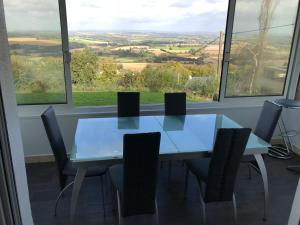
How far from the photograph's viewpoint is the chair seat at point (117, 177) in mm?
1976

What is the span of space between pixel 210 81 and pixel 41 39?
2284mm

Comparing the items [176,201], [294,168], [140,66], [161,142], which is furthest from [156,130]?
[294,168]

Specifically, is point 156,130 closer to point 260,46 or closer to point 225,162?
point 225,162

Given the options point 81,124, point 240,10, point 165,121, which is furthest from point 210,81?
point 81,124

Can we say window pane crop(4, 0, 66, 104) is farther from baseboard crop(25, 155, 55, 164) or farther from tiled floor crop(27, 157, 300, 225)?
tiled floor crop(27, 157, 300, 225)

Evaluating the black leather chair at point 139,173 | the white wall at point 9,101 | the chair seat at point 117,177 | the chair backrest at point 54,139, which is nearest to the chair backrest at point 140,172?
the black leather chair at point 139,173

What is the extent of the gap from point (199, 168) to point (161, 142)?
0.43 m

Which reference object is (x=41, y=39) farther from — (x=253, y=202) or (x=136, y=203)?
(x=253, y=202)

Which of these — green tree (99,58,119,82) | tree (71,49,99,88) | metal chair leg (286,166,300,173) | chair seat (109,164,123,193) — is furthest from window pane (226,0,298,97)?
chair seat (109,164,123,193)

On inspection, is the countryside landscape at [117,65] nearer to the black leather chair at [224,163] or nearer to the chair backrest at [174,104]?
the chair backrest at [174,104]

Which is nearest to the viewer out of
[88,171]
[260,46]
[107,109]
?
[88,171]

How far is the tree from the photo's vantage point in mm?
3152

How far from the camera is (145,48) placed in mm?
3381

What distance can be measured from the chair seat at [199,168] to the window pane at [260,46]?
158cm
